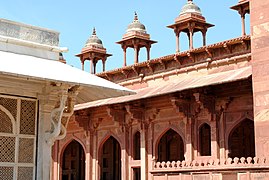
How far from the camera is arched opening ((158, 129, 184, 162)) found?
2145cm

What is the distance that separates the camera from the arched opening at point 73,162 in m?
25.7

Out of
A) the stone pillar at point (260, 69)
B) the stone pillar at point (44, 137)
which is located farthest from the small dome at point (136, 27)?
the stone pillar at point (44, 137)

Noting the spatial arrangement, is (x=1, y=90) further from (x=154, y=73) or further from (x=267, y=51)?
(x=154, y=73)

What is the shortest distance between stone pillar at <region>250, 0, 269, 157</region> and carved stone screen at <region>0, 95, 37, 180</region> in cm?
642

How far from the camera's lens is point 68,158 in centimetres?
2634

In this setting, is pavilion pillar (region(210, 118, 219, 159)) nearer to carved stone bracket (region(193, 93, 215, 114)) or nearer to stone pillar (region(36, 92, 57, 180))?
carved stone bracket (region(193, 93, 215, 114))

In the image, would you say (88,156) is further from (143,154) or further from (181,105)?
(181,105)

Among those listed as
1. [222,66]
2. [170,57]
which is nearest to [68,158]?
[170,57]

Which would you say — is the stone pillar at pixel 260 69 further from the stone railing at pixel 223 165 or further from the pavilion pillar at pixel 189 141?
the pavilion pillar at pixel 189 141

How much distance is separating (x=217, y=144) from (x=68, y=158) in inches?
438

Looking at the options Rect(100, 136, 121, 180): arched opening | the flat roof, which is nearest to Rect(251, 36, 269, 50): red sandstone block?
the flat roof

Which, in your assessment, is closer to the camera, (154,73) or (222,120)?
(222,120)

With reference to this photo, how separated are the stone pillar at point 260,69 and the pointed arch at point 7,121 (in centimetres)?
675

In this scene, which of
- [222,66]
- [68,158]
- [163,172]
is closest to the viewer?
[163,172]
